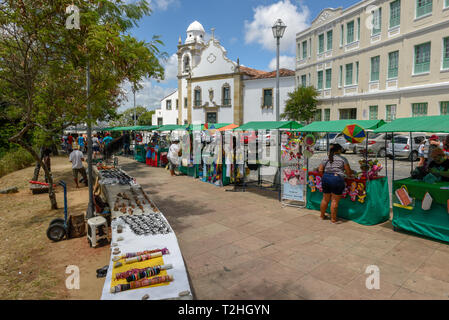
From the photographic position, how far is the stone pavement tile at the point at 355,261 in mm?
4668

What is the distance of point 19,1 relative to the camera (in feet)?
17.3

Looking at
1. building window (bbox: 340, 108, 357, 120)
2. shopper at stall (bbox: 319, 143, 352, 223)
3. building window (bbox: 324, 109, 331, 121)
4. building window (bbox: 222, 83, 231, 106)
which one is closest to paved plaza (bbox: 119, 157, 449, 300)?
shopper at stall (bbox: 319, 143, 352, 223)

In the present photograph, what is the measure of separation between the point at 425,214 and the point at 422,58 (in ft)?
55.4

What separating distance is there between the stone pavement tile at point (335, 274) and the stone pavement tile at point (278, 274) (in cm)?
27

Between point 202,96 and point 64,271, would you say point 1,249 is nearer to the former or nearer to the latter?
point 64,271

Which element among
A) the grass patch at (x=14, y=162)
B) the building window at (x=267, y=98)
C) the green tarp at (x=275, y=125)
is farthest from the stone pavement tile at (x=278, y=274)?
the building window at (x=267, y=98)

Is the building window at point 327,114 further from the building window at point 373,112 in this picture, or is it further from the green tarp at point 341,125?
the green tarp at point 341,125

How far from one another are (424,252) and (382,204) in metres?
1.65

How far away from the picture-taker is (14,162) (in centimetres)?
1573

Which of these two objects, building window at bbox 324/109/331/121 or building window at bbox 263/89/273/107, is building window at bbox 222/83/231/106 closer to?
building window at bbox 263/89/273/107

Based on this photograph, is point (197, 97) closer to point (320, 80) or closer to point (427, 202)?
point (320, 80)

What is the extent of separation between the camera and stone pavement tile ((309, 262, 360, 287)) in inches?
168

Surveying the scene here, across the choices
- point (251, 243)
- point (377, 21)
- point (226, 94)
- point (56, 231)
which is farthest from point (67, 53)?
point (226, 94)
